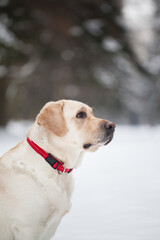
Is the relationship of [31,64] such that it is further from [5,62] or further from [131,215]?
[131,215]

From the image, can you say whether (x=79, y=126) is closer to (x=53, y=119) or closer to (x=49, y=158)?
(x=53, y=119)

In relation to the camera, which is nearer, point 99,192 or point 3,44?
point 99,192

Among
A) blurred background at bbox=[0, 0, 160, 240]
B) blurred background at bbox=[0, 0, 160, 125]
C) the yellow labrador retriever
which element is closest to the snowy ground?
blurred background at bbox=[0, 0, 160, 240]

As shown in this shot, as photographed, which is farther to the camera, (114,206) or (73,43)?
(73,43)

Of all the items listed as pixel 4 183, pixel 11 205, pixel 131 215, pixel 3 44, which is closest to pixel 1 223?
pixel 11 205

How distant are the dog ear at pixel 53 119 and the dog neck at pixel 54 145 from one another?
0.06 meters

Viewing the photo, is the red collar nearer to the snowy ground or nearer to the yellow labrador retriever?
the yellow labrador retriever

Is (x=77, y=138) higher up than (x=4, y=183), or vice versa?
(x=77, y=138)

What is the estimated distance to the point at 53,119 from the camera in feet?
8.65

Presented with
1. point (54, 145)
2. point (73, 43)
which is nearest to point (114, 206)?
point (54, 145)

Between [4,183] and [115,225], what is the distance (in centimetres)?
162

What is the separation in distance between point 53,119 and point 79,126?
0.33 metres

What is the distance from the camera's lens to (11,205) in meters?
2.37

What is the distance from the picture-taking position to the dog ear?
2569 mm
